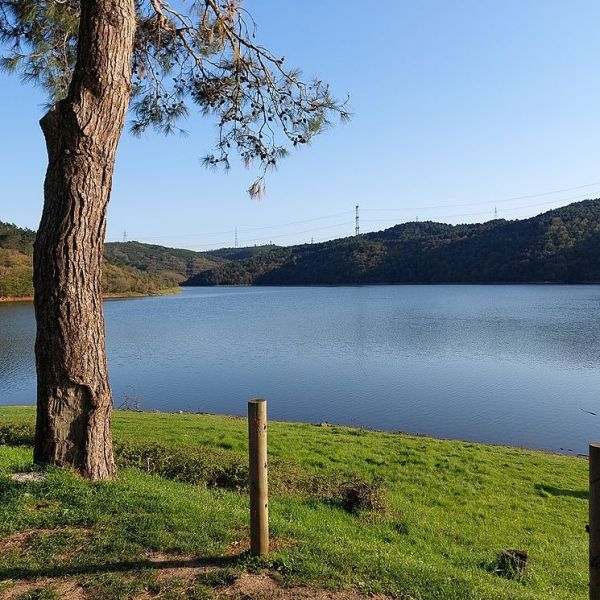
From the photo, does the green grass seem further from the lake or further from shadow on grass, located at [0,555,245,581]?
the lake

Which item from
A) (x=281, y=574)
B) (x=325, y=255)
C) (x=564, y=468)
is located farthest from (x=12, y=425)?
(x=325, y=255)

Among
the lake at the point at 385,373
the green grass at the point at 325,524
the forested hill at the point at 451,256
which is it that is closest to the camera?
the green grass at the point at 325,524

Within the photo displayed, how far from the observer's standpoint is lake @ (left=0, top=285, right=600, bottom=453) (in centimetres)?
1711

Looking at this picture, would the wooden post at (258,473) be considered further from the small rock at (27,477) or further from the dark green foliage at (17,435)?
the dark green foliage at (17,435)

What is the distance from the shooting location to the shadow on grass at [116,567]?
367cm

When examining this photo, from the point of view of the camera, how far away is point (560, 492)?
9211 mm

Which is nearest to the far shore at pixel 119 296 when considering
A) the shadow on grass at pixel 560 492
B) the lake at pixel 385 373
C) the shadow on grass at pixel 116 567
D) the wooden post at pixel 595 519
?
the lake at pixel 385 373

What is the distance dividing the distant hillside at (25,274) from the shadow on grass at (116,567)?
86375 millimetres

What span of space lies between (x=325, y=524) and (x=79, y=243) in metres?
3.82

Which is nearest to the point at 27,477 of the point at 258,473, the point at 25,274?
the point at 258,473

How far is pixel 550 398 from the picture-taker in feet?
63.4

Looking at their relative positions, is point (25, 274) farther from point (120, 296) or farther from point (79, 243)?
point (79, 243)

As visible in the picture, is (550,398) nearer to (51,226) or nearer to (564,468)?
(564,468)

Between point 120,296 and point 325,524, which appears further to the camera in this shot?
point 120,296
